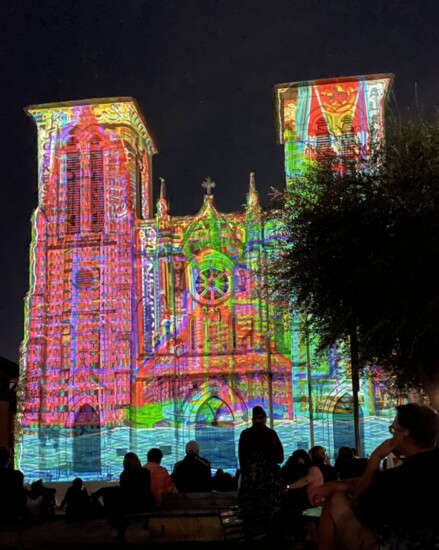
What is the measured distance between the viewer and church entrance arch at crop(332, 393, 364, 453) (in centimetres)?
3266

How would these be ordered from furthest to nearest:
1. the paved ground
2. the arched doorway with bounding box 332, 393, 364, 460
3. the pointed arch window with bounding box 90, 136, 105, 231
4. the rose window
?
the pointed arch window with bounding box 90, 136, 105, 231 → the rose window → the arched doorway with bounding box 332, 393, 364, 460 → the paved ground

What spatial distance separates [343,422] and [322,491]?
96.8 ft

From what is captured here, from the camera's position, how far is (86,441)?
33375 millimetres

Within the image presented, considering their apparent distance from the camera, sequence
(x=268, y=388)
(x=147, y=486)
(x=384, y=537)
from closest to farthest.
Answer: (x=384, y=537)
(x=147, y=486)
(x=268, y=388)

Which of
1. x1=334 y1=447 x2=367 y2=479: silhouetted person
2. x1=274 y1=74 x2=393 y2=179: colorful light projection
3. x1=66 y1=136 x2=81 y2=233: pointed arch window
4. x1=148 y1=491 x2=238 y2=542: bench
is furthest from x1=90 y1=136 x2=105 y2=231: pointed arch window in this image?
x1=148 y1=491 x2=238 y2=542: bench

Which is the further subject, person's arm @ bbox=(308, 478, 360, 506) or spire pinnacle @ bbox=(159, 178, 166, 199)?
spire pinnacle @ bbox=(159, 178, 166, 199)

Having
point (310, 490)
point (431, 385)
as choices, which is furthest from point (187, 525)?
point (431, 385)

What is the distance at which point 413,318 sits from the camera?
13445 millimetres

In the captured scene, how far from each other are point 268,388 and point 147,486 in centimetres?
2381

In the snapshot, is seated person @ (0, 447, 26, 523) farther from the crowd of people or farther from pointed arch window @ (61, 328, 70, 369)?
pointed arch window @ (61, 328, 70, 369)

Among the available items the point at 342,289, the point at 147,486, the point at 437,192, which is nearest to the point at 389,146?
the point at 437,192

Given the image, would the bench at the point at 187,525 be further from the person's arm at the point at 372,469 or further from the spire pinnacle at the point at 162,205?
the spire pinnacle at the point at 162,205

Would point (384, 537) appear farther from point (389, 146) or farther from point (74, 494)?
point (389, 146)

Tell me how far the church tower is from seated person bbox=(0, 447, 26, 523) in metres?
22.5
